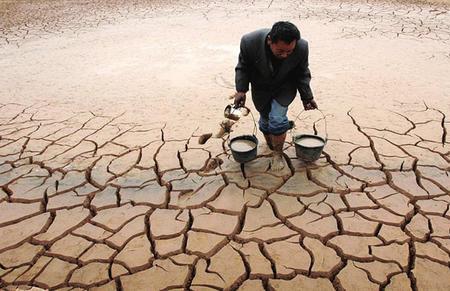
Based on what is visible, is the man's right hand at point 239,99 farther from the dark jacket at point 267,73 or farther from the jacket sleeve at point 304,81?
the jacket sleeve at point 304,81

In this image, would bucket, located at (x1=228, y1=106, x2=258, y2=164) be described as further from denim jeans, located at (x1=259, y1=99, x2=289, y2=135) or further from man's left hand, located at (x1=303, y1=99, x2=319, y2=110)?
man's left hand, located at (x1=303, y1=99, x2=319, y2=110)

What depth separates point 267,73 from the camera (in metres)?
2.81

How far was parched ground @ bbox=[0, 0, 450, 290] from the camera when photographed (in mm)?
2227

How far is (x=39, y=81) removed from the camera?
5375 mm

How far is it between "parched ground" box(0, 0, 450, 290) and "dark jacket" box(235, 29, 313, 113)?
2.04ft

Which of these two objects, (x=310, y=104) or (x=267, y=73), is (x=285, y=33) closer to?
(x=267, y=73)

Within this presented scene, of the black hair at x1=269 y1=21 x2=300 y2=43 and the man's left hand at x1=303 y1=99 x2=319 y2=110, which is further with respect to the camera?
the man's left hand at x1=303 y1=99 x2=319 y2=110

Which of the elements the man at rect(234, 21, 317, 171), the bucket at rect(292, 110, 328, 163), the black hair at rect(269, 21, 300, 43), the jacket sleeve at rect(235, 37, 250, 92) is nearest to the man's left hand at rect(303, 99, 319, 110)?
the man at rect(234, 21, 317, 171)

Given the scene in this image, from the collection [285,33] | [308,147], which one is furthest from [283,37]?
[308,147]

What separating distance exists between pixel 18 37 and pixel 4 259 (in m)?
6.72

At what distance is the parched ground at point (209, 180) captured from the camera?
7.30 ft

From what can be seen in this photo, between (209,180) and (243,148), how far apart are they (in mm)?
403

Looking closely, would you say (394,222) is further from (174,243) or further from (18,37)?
(18,37)

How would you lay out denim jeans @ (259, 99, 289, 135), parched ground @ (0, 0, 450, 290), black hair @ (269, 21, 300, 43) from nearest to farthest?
parched ground @ (0, 0, 450, 290)
black hair @ (269, 21, 300, 43)
denim jeans @ (259, 99, 289, 135)
